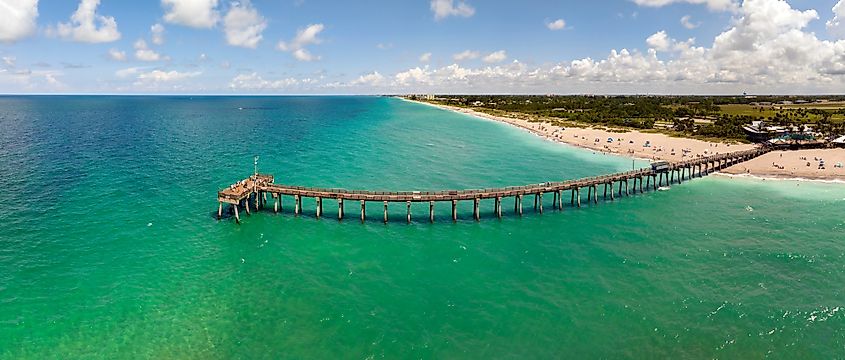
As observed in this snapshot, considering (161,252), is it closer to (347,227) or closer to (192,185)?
(347,227)

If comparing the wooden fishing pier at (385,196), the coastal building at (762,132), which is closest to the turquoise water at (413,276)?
the wooden fishing pier at (385,196)

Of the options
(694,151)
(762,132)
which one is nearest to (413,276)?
(694,151)

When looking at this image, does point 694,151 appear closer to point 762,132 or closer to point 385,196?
point 762,132

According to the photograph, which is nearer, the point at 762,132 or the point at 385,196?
the point at 385,196

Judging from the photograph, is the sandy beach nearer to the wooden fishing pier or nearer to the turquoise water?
the turquoise water

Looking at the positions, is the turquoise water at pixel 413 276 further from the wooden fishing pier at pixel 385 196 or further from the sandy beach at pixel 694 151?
the sandy beach at pixel 694 151
